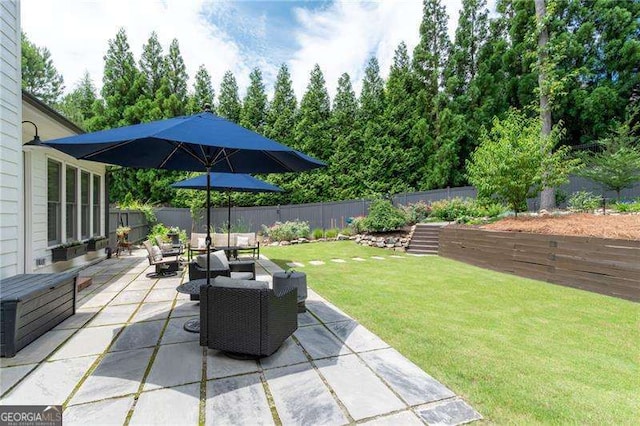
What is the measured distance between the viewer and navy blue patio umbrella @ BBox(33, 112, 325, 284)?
7.95ft

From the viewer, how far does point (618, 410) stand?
2166mm

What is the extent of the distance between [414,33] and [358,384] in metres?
21.8

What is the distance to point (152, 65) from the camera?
1867cm

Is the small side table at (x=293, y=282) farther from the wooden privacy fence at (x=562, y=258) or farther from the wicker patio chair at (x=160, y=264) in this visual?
the wooden privacy fence at (x=562, y=258)

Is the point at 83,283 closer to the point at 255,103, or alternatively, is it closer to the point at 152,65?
the point at 255,103

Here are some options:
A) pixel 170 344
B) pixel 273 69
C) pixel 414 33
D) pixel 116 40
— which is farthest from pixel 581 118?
pixel 116 40

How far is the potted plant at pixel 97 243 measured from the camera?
731 centimetres

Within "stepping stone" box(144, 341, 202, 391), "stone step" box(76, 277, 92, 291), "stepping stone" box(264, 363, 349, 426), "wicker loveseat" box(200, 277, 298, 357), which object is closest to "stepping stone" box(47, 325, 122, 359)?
"stepping stone" box(144, 341, 202, 391)

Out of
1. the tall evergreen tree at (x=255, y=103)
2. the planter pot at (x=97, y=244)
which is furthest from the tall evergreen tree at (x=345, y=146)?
the planter pot at (x=97, y=244)

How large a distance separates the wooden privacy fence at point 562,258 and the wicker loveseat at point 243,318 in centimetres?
597

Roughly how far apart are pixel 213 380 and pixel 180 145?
2.23 meters

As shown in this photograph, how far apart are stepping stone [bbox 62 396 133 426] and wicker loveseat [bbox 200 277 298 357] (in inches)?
32.2

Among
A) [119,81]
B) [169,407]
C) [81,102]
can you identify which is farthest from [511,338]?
[81,102]

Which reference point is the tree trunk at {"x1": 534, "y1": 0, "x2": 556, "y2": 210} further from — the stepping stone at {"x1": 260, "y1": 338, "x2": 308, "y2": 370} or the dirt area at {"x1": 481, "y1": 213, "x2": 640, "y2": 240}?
the stepping stone at {"x1": 260, "y1": 338, "x2": 308, "y2": 370}
